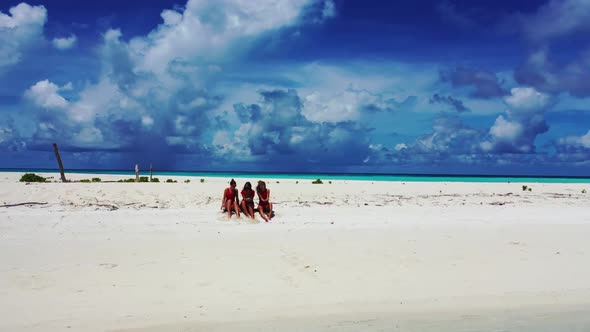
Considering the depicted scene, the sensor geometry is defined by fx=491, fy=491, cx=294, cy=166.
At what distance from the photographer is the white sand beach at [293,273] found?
21.2 ft

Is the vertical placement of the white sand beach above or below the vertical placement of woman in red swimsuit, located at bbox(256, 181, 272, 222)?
below

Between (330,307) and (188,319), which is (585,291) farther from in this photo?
(188,319)

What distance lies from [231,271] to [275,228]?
4745 millimetres

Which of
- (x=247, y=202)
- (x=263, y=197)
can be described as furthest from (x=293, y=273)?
(x=263, y=197)

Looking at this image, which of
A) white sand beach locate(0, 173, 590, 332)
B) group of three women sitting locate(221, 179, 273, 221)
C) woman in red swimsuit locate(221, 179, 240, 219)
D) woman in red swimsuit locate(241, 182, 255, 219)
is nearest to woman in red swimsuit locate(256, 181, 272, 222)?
group of three women sitting locate(221, 179, 273, 221)

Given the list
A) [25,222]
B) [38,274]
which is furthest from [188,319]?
[25,222]

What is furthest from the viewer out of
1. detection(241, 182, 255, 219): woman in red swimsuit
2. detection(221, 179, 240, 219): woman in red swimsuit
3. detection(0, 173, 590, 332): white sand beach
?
detection(221, 179, 240, 219): woman in red swimsuit

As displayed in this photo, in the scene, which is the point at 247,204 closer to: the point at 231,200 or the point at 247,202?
the point at 247,202

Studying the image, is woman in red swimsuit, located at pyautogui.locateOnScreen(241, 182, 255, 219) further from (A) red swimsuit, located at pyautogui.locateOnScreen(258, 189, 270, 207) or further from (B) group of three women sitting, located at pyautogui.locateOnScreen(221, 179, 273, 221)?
(A) red swimsuit, located at pyautogui.locateOnScreen(258, 189, 270, 207)

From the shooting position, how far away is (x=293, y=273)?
8.22 meters

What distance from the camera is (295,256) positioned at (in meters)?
9.30

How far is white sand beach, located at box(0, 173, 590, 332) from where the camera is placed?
645 centimetres

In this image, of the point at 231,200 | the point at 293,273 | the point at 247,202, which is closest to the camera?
the point at 293,273

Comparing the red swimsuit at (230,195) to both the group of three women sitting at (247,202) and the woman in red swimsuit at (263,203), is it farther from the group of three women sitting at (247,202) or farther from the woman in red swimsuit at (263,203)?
the woman in red swimsuit at (263,203)
